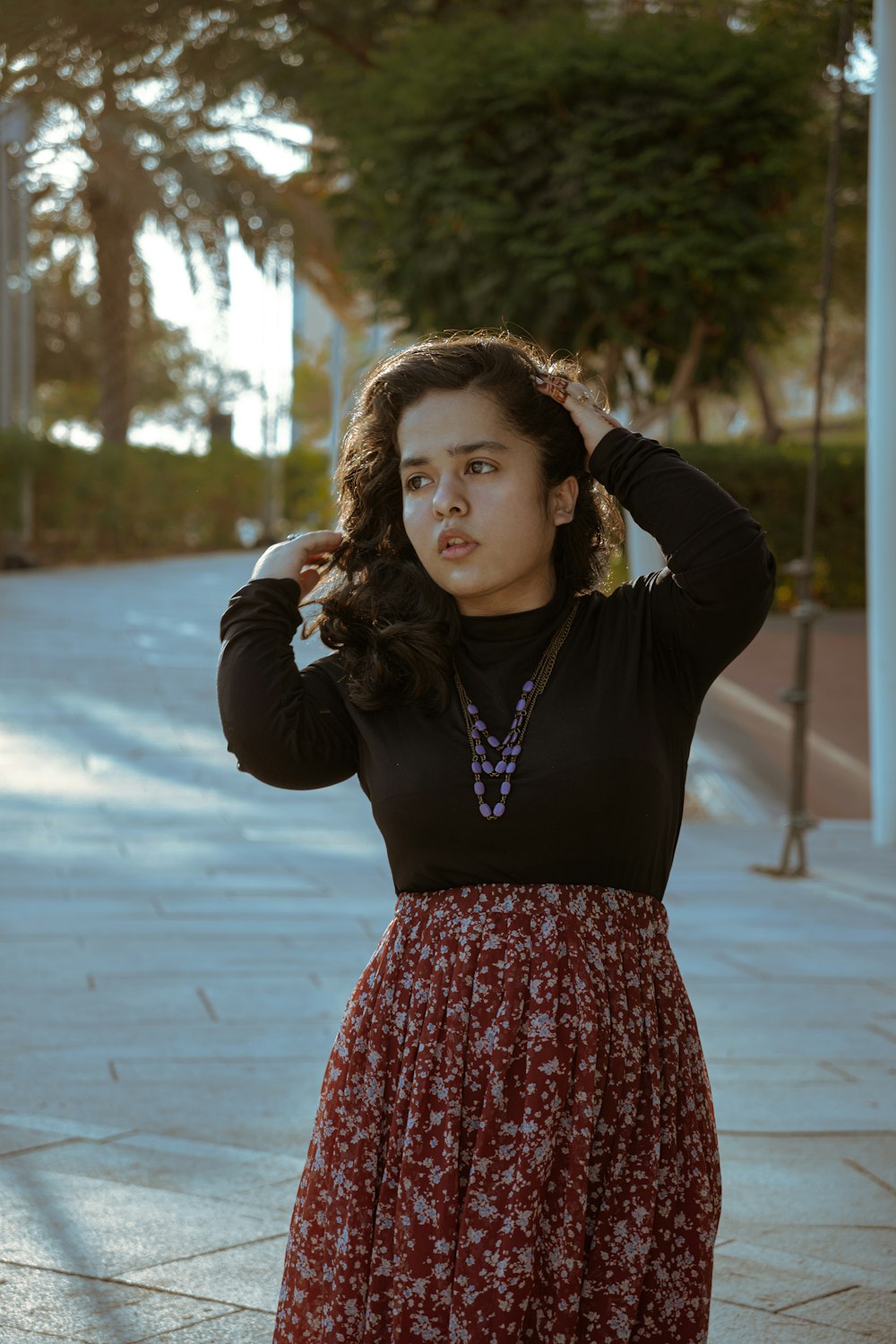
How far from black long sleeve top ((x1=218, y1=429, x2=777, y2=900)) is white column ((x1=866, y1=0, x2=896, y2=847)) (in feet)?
19.4

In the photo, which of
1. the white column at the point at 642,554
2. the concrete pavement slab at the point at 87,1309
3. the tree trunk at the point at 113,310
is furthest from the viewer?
the tree trunk at the point at 113,310

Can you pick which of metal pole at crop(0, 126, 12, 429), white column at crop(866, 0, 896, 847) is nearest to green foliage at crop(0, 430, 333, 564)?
metal pole at crop(0, 126, 12, 429)

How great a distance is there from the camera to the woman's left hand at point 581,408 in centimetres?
208

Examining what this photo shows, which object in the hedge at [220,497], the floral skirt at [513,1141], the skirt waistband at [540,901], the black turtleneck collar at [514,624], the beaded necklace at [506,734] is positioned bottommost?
the floral skirt at [513,1141]

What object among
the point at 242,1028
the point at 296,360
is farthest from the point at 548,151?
the point at 296,360

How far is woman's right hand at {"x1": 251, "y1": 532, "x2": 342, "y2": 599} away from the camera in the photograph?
216cm

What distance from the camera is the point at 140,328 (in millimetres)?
35625

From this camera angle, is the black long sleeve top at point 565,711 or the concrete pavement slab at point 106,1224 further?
the concrete pavement slab at point 106,1224

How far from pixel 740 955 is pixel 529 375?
3.91 metres

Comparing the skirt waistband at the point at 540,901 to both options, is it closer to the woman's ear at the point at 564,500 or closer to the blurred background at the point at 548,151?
the woman's ear at the point at 564,500

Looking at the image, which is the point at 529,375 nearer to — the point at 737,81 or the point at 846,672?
the point at 737,81

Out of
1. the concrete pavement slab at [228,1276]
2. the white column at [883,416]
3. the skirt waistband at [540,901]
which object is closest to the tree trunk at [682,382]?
the white column at [883,416]

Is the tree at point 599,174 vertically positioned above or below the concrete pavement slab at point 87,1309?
above

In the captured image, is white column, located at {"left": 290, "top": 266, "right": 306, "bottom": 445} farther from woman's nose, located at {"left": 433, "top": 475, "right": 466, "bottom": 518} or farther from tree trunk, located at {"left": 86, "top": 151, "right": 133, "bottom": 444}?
woman's nose, located at {"left": 433, "top": 475, "right": 466, "bottom": 518}
